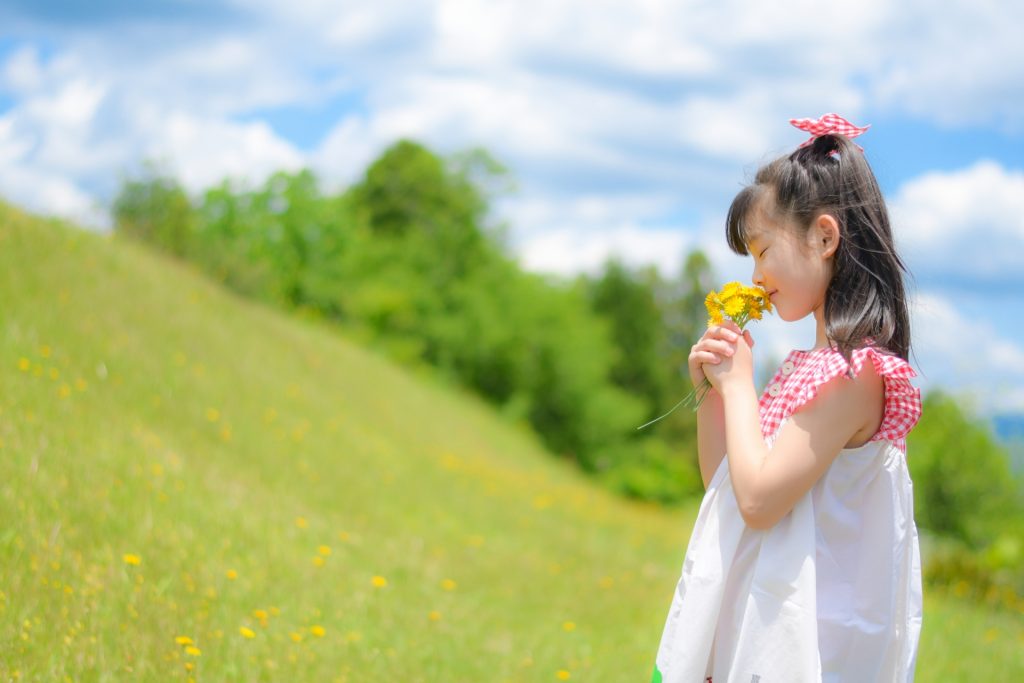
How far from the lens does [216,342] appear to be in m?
12.6

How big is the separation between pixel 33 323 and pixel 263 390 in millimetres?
3400

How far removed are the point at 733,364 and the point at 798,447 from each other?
0.24 m

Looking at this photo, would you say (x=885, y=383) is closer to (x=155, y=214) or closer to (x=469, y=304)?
(x=155, y=214)

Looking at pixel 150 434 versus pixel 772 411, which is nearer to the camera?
pixel 772 411

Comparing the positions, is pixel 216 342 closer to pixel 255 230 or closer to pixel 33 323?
pixel 33 323

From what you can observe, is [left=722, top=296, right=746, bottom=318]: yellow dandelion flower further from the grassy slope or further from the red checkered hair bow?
the grassy slope

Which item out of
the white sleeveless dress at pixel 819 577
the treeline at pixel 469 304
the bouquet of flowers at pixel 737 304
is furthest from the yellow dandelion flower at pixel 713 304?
the treeline at pixel 469 304

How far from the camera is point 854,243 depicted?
2.22m

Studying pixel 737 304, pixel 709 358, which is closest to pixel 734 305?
pixel 737 304

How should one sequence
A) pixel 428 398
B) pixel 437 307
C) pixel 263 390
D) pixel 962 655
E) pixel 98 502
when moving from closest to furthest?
pixel 98 502, pixel 962 655, pixel 263 390, pixel 428 398, pixel 437 307

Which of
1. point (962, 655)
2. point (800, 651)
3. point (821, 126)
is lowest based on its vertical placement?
point (962, 655)

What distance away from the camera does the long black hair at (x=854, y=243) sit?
86.7 inches

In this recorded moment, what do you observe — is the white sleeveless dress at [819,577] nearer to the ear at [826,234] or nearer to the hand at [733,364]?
the hand at [733,364]

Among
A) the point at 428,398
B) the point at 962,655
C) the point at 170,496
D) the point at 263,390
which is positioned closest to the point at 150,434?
the point at 170,496
